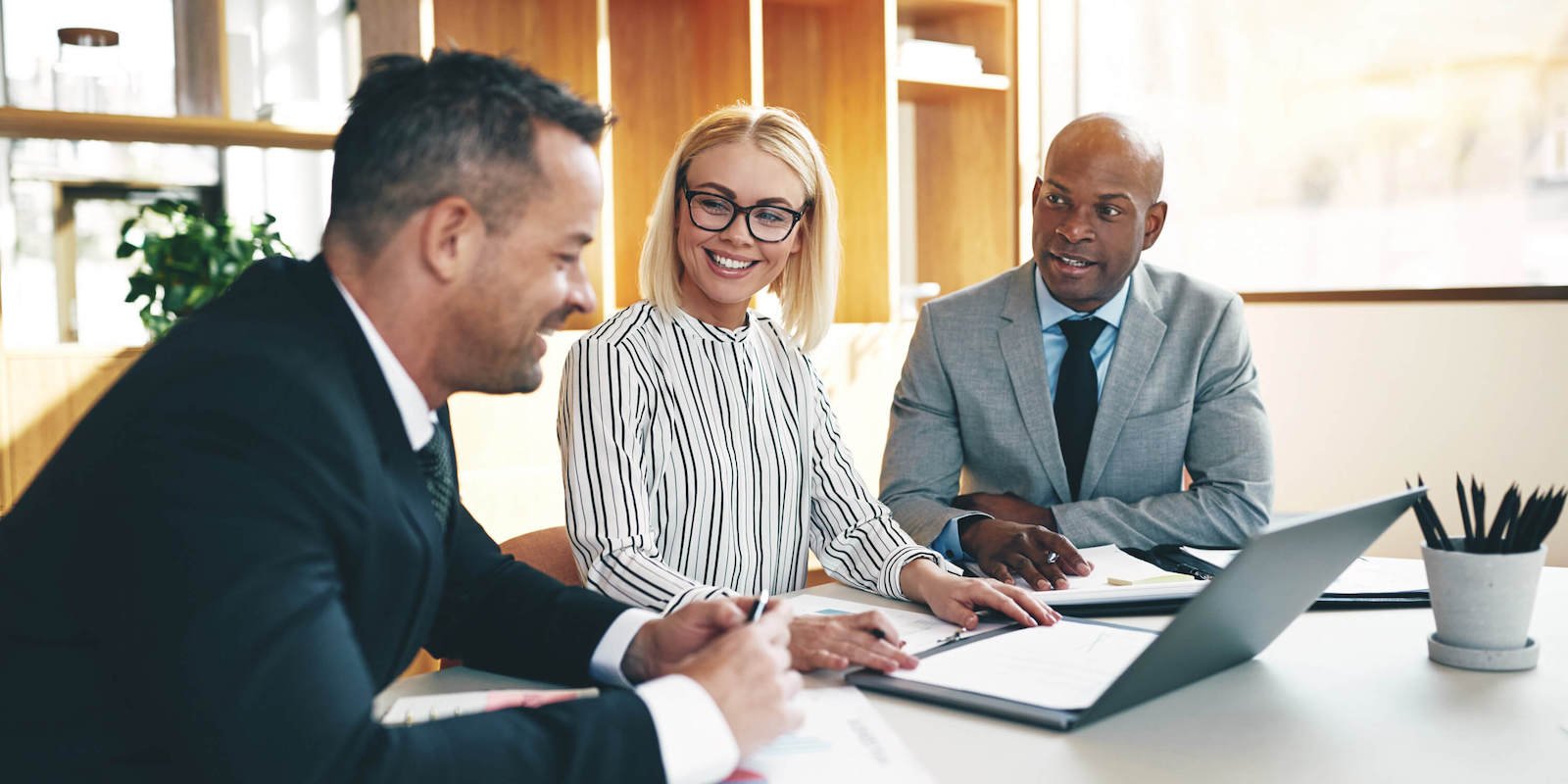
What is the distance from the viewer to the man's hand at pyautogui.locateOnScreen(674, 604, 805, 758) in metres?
0.94

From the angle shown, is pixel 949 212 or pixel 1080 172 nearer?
pixel 1080 172

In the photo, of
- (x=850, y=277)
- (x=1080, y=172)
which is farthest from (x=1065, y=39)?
(x=1080, y=172)

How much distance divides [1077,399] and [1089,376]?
0.05 metres

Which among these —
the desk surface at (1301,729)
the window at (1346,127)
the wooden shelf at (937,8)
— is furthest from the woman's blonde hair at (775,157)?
the wooden shelf at (937,8)

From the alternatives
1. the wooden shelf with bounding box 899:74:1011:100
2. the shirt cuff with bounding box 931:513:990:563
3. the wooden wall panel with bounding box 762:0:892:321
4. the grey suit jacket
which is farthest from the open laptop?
the wooden shelf with bounding box 899:74:1011:100

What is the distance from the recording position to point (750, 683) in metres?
0.96

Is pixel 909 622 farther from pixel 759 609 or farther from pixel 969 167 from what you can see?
pixel 969 167

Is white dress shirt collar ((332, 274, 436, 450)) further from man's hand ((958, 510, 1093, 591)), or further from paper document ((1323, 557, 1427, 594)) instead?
paper document ((1323, 557, 1427, 594))

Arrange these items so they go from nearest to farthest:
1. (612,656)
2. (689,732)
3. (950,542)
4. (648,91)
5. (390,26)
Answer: (689,732) < (612,656) < (950,542) < (390,26) < (648,91)

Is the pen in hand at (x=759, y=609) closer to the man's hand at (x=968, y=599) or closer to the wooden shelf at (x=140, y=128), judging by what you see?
the man's hand at (x=968, y=599)

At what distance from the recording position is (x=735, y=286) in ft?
6.01

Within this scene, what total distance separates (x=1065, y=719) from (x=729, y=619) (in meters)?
0.32

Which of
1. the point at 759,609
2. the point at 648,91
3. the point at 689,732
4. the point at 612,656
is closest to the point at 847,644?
the point at 759,609

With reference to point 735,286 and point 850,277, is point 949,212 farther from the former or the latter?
point 735,286
